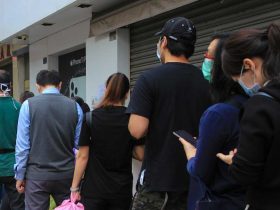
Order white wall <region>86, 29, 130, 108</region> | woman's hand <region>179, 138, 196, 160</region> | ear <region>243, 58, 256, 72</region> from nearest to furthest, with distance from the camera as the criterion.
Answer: ear <region>243, 58, 256, 72</region> < woman's hand <region>179, 138, 196, 160</region> < white wall <region>86, 29, 130, 108</region>

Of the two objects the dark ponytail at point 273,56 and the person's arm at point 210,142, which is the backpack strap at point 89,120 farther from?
the dark ponytail at point 273,56

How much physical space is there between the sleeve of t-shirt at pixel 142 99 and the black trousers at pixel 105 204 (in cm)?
115

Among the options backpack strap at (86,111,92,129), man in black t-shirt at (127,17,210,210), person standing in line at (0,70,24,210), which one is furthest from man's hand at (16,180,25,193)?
man in black t-shirt at (127,17,210,210)

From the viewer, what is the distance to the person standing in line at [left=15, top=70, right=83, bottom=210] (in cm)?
504

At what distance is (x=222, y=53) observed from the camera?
8.04 ft

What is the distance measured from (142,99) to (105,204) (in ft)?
4.24

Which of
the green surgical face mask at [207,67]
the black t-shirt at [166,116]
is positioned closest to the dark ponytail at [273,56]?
the green surgical face mask at [207,67]

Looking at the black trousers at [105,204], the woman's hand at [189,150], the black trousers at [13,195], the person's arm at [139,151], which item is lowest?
the black trousers at [13,195]

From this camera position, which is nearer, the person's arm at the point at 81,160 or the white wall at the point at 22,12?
the person's arm at the point at 81,160

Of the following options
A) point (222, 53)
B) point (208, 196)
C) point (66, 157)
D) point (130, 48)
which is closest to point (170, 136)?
point (208, 196)

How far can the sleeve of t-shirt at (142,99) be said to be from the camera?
3305 mm

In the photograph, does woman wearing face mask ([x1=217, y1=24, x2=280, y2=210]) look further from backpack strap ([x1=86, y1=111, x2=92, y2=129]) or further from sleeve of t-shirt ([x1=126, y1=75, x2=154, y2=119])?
backpack strap ([x1=86, y1=111, x2=92, y2=129])

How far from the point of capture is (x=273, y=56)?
224cm

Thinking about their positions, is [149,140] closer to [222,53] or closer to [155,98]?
[155,98]
